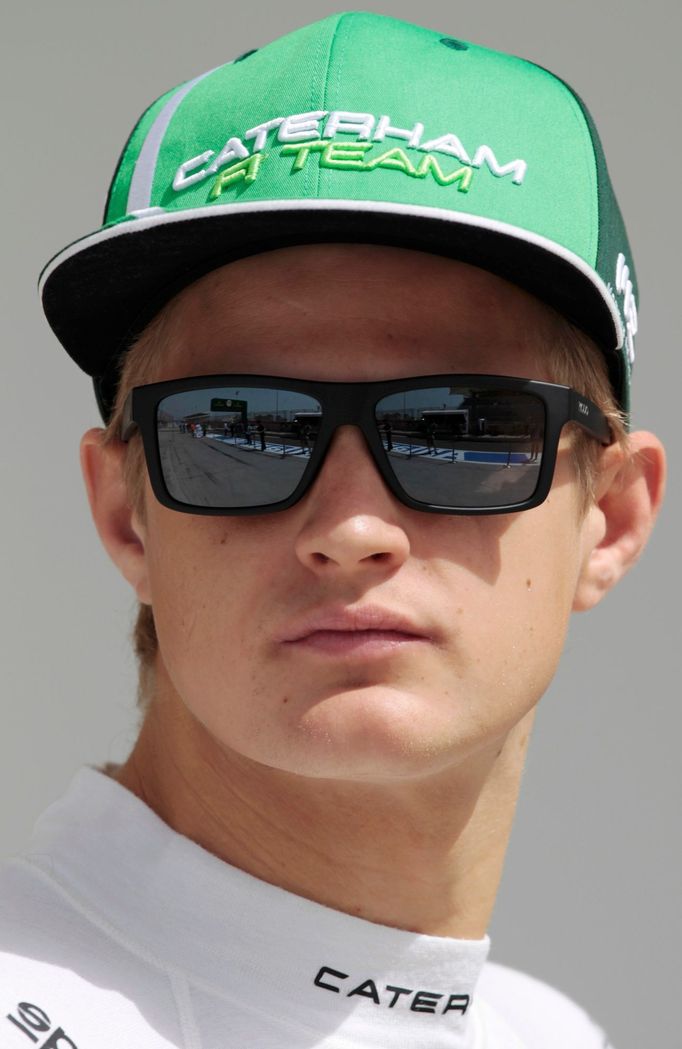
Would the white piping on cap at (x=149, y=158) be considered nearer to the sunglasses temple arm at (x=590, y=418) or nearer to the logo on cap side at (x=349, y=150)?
the logo on cap side at (x=349, y=150)

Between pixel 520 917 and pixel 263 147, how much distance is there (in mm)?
2635

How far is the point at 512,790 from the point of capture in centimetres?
208

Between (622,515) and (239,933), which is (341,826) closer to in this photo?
(239,933)

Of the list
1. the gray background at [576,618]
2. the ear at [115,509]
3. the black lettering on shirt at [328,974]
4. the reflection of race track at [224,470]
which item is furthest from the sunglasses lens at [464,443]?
the gray background at [576,618]

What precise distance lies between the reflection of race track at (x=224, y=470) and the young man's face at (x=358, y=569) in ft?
0.10

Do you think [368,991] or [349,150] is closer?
[349,150]

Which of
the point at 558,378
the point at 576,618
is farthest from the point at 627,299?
the point at 576,618

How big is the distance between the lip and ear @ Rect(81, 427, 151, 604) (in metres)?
0.39

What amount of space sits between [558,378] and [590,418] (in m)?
0.06

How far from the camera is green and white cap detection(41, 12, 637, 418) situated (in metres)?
1.69

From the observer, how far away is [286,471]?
5.57 feet

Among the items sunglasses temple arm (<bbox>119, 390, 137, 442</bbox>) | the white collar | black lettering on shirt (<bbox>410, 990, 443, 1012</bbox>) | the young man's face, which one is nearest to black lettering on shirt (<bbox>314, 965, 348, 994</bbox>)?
the white collar

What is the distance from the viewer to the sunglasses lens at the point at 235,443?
5.56 ft

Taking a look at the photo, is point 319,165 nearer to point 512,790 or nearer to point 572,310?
point 572,310
